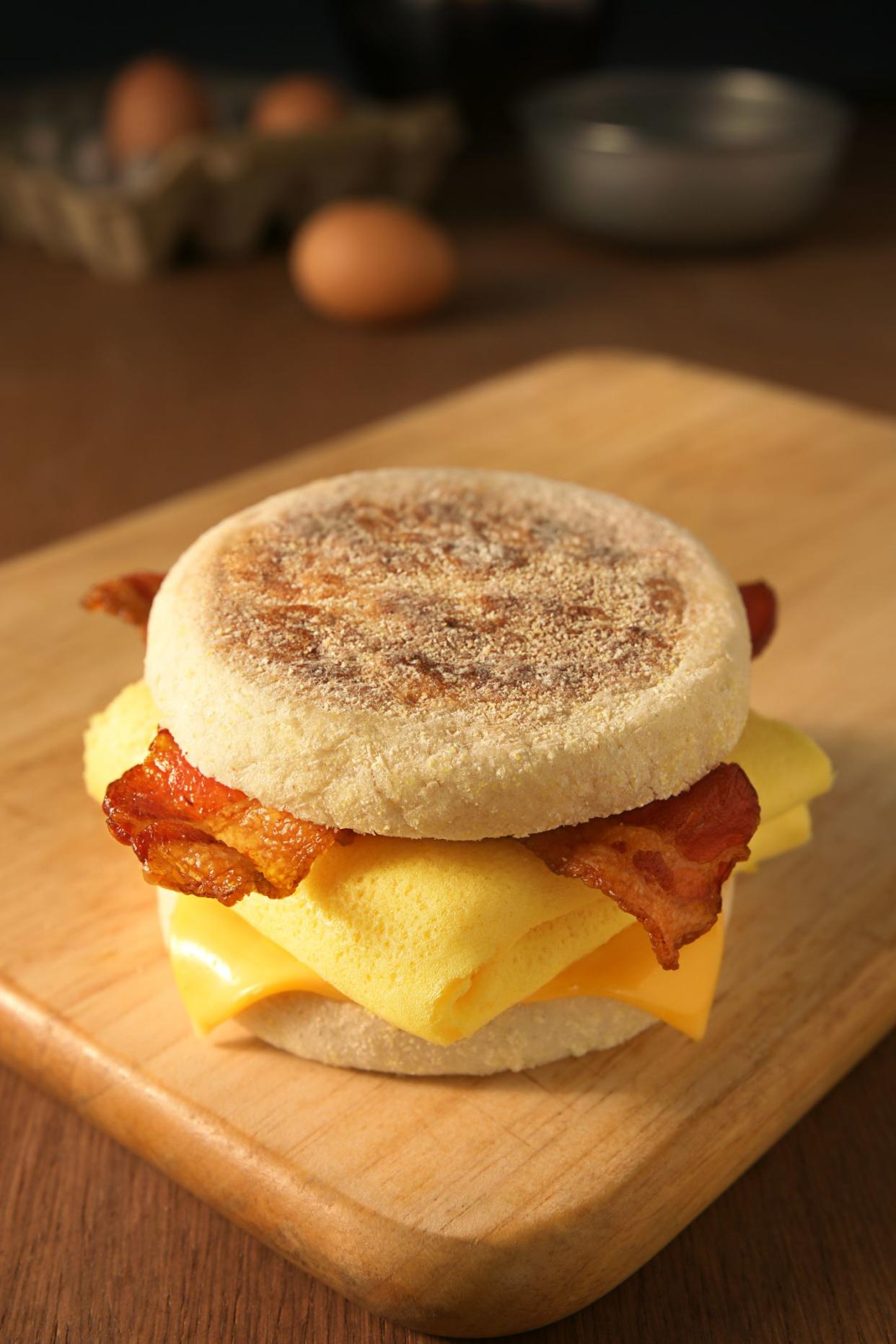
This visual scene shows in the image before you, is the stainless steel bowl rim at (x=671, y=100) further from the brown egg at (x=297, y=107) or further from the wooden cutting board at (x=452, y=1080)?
the wooden cutting board at (x=452, y=1080)

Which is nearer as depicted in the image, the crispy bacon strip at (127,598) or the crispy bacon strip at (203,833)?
the crispy bacon strip at (203,833)

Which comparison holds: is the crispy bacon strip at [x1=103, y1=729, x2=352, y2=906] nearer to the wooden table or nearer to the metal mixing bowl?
the wooden table

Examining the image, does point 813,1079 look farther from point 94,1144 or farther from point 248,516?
point 248,516

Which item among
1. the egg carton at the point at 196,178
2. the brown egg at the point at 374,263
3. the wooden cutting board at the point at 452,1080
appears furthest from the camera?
the egg carton at the point at 196,178

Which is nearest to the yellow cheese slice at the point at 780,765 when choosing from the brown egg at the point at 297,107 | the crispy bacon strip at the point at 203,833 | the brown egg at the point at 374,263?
the crispy bacon strip at the point at 203,833

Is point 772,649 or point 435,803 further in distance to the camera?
point 772,649

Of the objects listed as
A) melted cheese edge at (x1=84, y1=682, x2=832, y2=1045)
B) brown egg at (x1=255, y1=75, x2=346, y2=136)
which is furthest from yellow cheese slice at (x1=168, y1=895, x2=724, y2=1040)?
brown egg at (x1=255, y1=75, x2=346, y2=136)

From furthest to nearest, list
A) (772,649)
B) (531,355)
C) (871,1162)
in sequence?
(531,355), (772,649), (871,1162)

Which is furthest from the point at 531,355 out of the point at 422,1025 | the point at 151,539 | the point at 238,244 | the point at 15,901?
the point at 422,1025
